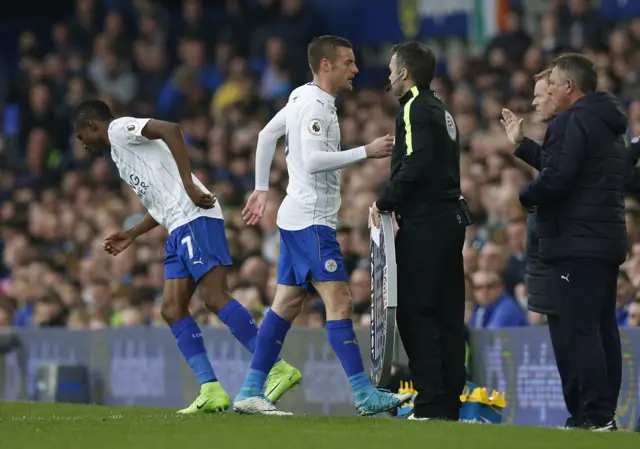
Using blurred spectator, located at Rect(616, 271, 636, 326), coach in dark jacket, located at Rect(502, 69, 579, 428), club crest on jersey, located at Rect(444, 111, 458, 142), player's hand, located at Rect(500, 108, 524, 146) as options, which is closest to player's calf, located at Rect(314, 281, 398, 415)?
coach in dark jacket, located at Rect(502, 69, 579, 428)

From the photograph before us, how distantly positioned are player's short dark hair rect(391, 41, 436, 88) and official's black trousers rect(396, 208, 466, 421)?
2.56ft

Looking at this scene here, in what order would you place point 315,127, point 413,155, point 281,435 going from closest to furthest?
1. point 281,435
2. point 413,155
3. point 315,127

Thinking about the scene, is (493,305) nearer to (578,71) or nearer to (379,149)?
(379,149)

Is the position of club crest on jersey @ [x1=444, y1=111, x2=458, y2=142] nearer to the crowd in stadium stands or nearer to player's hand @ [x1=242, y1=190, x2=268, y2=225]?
player's hand @ [x1=242, y1=190, x2=268, y2=225]

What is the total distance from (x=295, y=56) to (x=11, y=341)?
7.14m

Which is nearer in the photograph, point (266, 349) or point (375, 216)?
point (375, 216)

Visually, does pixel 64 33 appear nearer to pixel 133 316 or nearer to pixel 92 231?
pixel 92 231

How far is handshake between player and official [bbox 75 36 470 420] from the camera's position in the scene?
8719 millimetres

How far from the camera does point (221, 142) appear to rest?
736 inches

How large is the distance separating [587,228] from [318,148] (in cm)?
166

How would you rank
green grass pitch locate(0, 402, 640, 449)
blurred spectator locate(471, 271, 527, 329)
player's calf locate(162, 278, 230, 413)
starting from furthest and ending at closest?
blurred spectator locate(471, 271, 527, 329) → player's calf locate(162, 278, 230, 413) → green grass pitch locate(0, 402, 640, 449)

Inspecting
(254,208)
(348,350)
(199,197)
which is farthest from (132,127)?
(348,350)

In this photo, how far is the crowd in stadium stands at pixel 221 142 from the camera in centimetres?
1344

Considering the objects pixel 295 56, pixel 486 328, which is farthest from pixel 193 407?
pixel 295 56
